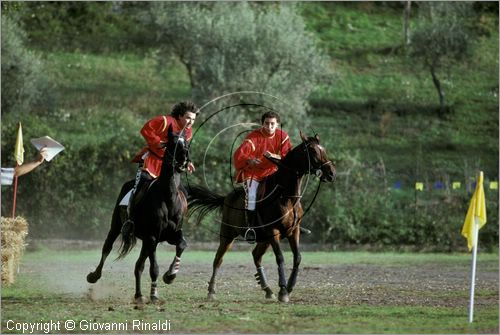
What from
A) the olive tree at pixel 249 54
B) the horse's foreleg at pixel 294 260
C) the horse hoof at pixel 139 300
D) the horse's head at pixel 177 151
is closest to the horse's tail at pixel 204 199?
the horse's foreleg at pixel 294 260

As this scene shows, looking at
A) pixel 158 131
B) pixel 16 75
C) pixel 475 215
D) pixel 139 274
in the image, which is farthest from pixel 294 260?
pixel 16 75

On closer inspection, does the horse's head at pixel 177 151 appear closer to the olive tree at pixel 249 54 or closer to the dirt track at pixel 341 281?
the dirt track at pixel 341 281

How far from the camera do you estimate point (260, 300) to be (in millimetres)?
16109

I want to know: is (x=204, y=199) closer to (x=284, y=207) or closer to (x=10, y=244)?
(x=284, y=207)

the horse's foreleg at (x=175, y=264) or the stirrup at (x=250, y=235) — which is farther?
the stirrup at (x=250, y=235)

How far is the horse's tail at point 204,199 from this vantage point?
18.0 meters

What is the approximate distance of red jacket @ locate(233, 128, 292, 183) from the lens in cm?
1672

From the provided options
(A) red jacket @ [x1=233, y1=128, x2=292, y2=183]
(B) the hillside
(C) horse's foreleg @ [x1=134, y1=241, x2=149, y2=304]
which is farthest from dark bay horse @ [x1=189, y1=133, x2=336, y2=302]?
(B) the hillside

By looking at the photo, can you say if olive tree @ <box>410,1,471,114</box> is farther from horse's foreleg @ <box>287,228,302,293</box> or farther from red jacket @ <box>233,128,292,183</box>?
horse's foreleg @ <box>287,228,302,293</box>

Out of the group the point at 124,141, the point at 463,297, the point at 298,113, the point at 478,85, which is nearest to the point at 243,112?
the point at 298,113

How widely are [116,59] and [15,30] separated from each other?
26.5 feet
